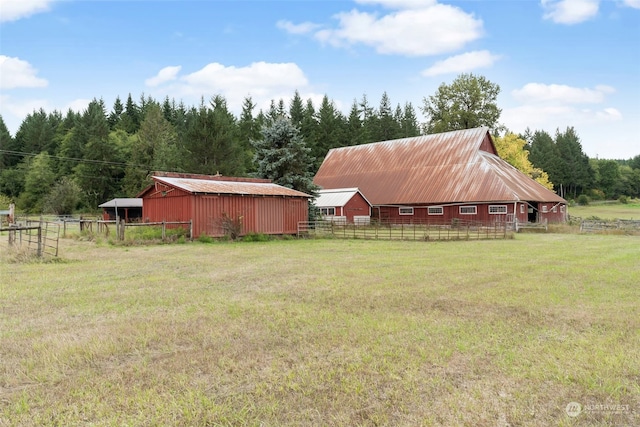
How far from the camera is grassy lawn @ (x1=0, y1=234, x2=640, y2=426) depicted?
12.7ft

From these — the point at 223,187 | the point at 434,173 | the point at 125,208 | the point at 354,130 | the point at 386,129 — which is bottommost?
the point at 125,208

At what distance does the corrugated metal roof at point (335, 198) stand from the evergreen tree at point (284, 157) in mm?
4213

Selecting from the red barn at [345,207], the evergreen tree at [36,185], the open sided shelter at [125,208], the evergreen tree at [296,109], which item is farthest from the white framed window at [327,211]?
the evergreen tree at [36,185]

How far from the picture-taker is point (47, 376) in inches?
180

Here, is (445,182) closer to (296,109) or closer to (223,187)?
(223,187)

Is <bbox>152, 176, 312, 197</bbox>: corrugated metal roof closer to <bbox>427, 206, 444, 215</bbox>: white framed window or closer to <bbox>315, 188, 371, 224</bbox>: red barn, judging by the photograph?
<bbox>315, 188, 371, 224</bbox>: red barn

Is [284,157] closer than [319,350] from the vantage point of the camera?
No

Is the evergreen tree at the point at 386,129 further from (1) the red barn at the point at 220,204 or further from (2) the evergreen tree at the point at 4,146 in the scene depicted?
(2) the evergreen tree at the point at 4,146

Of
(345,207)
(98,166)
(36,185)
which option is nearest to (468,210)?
(345,207)

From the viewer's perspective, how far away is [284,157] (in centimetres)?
3114

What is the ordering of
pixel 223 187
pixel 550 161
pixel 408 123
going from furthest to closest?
pixel 550 161 → pixel 408 123 → pixel 223 187

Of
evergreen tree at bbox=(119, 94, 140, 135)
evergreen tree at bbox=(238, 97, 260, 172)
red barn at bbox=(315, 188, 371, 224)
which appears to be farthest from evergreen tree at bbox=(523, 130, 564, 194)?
evergreen tree at bbox=(119, 94, 140, 135)

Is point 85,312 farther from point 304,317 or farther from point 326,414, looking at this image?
point 326,414

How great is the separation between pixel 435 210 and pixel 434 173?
4505 millimetres
